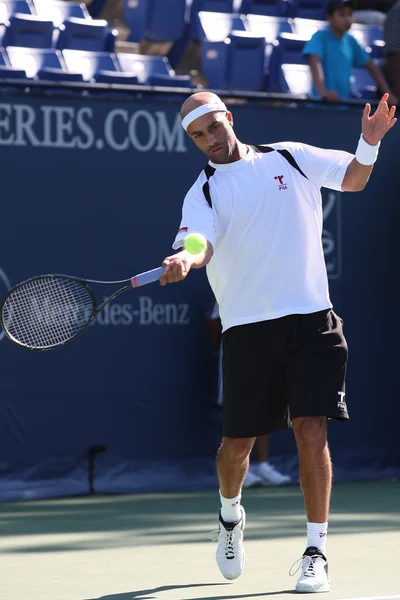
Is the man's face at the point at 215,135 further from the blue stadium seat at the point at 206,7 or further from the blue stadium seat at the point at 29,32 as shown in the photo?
the blue stadium seat at the point at 206,7

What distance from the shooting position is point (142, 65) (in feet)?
31.5

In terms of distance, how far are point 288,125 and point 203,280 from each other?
119cm

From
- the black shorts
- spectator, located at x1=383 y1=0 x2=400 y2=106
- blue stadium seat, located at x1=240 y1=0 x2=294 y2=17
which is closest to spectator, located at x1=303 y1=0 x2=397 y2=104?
spectator, located at x1=383 y1=0 x2=400 y2=106

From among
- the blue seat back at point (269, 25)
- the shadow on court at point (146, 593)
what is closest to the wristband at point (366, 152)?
the shadow on court at point (146, 593)

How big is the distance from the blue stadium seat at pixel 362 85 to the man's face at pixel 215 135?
5.49 meters

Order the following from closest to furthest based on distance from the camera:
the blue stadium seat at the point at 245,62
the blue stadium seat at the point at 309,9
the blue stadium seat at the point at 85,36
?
1. the blue stadium seat at the point at 85,36
2. the blue stadium seat at the point at 245,62
3. the blue stadium seat at the point at 309,9

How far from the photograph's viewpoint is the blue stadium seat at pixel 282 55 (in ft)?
33.3

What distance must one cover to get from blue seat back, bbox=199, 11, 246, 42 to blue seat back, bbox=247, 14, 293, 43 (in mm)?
130

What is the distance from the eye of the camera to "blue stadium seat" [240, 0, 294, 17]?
437 inches

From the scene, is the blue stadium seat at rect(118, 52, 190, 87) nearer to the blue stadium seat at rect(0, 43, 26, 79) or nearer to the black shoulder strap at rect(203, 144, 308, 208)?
the blue stadium seat at rect(0, 43, 26, 79)

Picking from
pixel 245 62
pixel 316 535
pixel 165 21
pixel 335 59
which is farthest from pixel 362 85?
pixel 316 535

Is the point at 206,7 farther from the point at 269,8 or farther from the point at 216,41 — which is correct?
the point at 216,41

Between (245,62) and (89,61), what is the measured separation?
1.47 meters

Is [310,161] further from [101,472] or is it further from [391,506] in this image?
[101,472]
